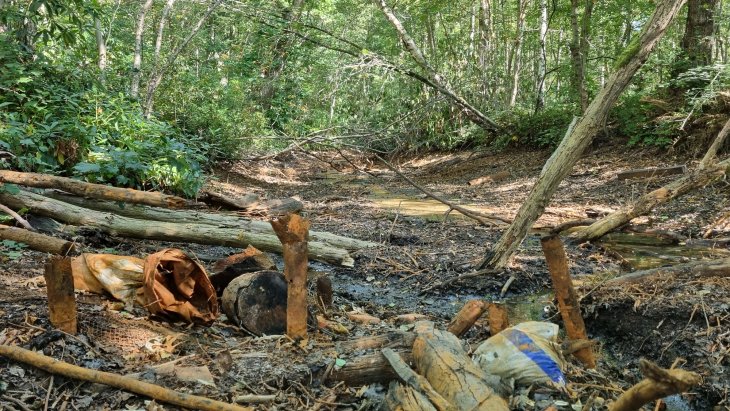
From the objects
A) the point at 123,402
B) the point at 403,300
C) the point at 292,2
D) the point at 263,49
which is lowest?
the point at 403,300

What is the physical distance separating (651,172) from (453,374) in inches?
304

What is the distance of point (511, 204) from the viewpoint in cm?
916

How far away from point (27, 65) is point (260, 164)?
23.8 feet

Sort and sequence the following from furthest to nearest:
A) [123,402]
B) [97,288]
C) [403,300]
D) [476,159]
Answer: [476,159], [403,300], [97,288], [123,402]

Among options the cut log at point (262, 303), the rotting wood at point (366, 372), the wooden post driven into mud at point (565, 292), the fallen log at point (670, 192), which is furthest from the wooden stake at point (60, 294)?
the fallen log at point (670, 192)

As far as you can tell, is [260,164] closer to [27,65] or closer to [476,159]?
[476,159]

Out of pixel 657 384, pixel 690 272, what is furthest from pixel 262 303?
pixel 690 272

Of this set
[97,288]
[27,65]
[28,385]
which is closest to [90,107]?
[27,65]

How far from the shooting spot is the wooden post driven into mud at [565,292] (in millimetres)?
2898

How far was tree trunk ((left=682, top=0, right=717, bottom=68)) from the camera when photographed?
33.8ft

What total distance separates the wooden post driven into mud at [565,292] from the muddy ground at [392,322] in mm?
132

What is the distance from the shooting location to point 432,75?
519 inches

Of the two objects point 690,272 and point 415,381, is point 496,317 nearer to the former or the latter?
point 415,381

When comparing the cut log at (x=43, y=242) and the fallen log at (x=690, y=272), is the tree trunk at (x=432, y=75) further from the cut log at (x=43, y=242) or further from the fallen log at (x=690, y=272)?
the cut log at (x=43, y=242)
